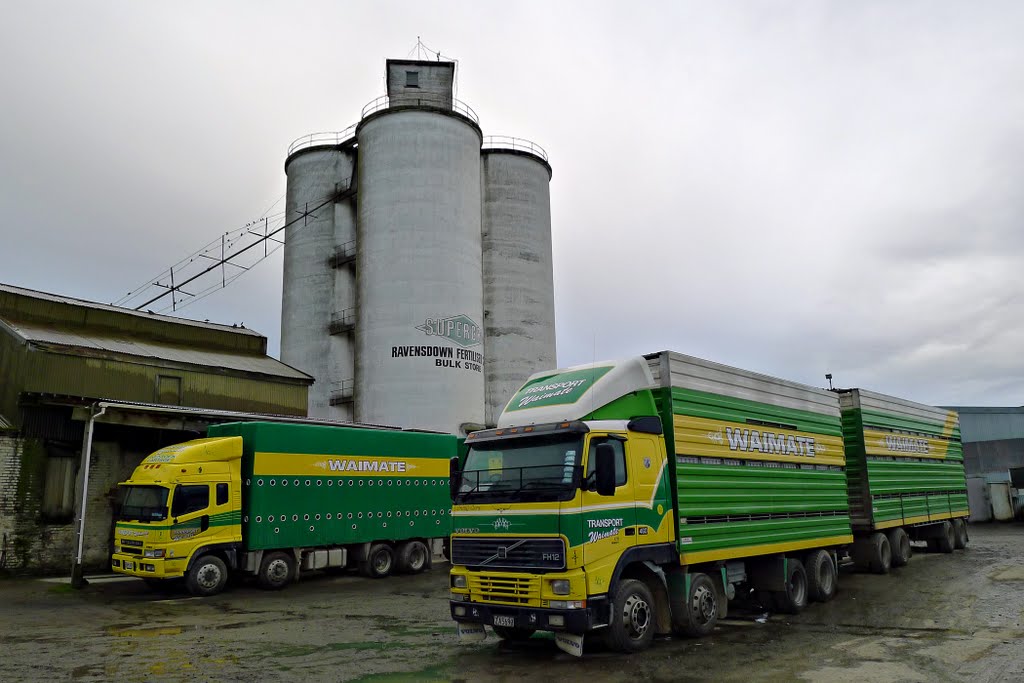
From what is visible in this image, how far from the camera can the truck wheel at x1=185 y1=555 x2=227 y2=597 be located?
1680cm

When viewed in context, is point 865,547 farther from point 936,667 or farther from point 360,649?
point 360,649

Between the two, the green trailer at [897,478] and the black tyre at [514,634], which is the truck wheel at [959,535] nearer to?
the green trailer at [897,478]

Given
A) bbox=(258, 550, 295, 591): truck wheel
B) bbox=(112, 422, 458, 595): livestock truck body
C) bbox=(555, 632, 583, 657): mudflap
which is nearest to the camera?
bbox=(555, 632, 583, 657): mudflap

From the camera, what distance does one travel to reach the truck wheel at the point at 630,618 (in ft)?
31.9

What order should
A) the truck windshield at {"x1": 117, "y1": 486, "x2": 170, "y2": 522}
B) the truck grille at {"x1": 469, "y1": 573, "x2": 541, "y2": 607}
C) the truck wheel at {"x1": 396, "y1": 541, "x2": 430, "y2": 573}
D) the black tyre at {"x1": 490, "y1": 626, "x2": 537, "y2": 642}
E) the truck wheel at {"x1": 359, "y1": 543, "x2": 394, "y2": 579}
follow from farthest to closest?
1. the truck wheel at {"x1": 396, "y1": 541, "x2": 430, "y2": 573}
2. the truck wheel at {"x1": 359, "y1": 543, "x2": 394, "y2": 579}
3. the truck windshield at {"x1": 117, "y1": 486, "x2": 170, "y2": 522}
4. the black tyre at {"x1": 490, "y1": 626, "x2": 537, "y2": 642}
5. the truck grille at {"x1": 469, "y1": 573, "x2": 541, "y2": 607}

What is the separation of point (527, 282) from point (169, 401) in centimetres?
2131

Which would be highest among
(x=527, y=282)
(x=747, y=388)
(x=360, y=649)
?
(x=527, y=282)

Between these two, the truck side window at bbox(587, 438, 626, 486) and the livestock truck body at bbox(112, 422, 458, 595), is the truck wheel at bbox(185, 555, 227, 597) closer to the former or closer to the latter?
the livestock truck body at bbox(112, 422, 458, 595)

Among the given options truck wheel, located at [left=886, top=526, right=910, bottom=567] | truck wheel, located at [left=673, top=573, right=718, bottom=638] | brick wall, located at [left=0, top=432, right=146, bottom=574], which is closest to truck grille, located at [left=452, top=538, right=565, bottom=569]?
truck wheel, located at [left=673, top=573, right=718, bottom=638]

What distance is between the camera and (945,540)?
22.6m

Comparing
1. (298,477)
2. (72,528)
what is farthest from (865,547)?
(72,528)

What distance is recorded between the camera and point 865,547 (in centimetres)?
1802

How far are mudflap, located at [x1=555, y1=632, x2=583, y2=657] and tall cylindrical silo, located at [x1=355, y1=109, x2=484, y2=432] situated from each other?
24.6 meters

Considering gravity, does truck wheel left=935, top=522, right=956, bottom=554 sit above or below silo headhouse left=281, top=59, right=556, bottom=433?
below
